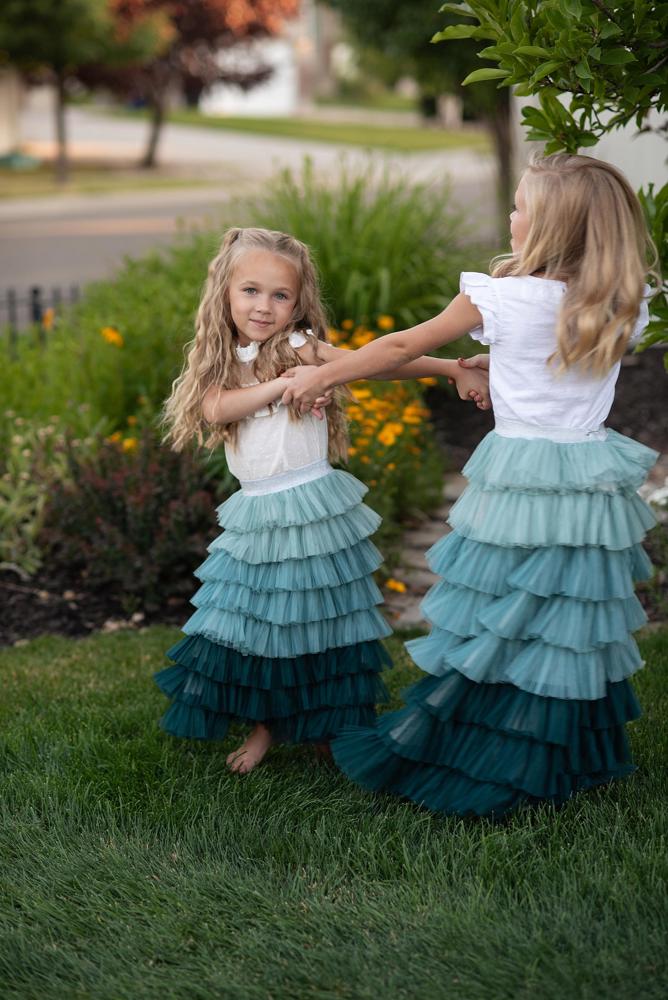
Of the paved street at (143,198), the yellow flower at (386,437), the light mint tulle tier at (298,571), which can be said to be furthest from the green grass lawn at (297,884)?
the paved street at (143,198)

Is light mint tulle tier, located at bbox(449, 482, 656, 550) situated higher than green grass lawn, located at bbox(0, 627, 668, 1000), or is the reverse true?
light mint tulle tier, located at bbox(449, 482, 656, 550)

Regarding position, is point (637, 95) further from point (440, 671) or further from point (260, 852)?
point (260, 852)

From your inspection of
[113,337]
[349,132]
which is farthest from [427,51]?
[349,132]

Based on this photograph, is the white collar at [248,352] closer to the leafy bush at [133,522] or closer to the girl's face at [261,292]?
the girl's face at [261,292]

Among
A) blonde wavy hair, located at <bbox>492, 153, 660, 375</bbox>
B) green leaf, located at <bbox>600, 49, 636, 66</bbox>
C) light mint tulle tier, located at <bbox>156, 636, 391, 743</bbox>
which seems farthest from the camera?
light mint tulle tier, located at <bbox>156, 636, 391, 743</bbox>

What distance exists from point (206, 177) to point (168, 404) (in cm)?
2605

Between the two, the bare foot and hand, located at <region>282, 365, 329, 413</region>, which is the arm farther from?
the bare foot

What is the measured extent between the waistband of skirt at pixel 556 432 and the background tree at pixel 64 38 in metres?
24.6

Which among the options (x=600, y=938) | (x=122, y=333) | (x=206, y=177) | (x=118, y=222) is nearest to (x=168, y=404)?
(x=600, y=938)

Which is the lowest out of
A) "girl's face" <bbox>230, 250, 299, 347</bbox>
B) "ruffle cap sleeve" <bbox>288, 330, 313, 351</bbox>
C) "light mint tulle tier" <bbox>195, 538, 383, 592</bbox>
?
"light mint tulle tier" <bbox>195, 538, 383, 592</bbox>

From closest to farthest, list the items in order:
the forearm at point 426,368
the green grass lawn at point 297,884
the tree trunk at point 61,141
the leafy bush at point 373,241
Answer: the green grass lawn at point 297,884 → the forearm at point 426,368 → the leafy bush at point 373,241 → the tree trunk at point 61,141

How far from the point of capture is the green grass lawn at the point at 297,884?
8.31 feet

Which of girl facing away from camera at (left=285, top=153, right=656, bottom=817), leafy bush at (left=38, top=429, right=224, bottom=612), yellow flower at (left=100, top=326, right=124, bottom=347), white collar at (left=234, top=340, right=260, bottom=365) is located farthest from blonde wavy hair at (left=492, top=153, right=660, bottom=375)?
yellow flower at (left=100, top=326, right=124, bottom=347)

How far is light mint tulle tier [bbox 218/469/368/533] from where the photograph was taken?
331cm
